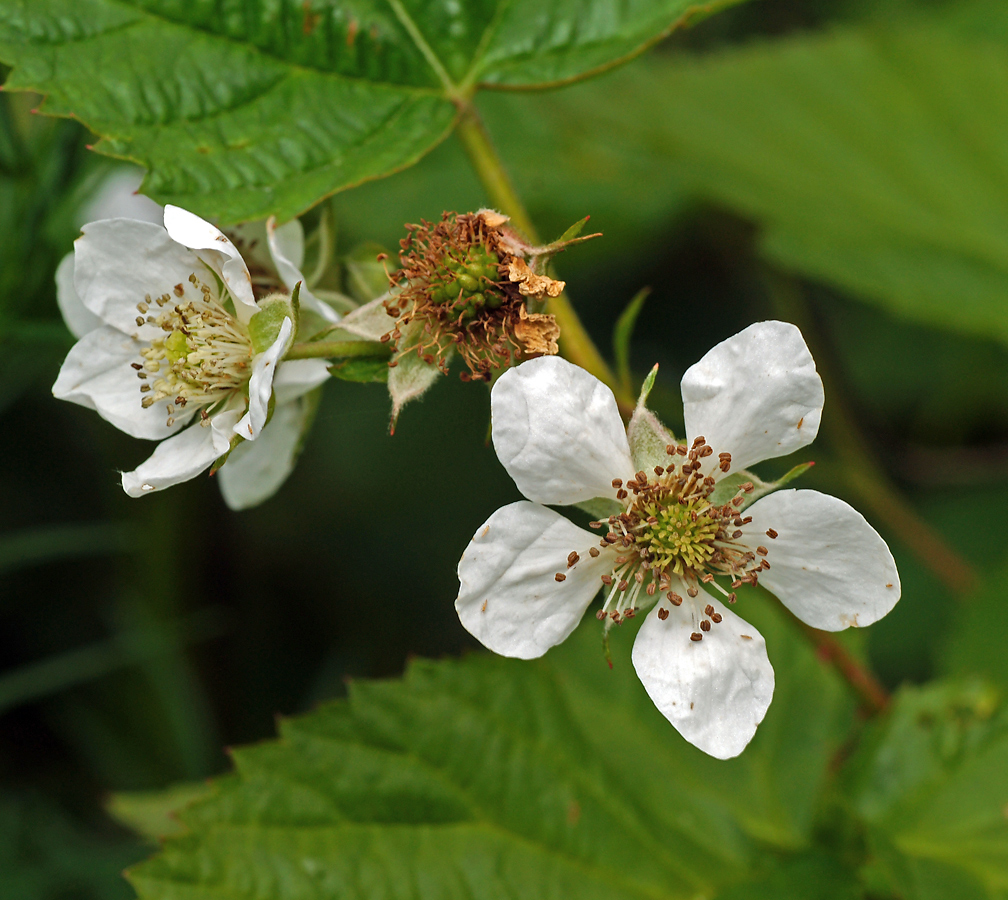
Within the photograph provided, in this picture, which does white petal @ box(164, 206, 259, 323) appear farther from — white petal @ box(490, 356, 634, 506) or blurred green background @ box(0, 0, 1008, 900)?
blurred green background @ box(0, 0, 1008, 900)

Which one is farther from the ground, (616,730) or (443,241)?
(443,241)

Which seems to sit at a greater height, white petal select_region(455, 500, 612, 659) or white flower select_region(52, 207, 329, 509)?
white flower select_region(52, 207, 329, 509)

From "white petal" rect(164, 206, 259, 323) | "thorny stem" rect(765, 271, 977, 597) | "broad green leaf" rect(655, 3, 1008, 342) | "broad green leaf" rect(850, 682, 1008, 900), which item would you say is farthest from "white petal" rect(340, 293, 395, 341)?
"thorny stem" rect(765, 271, 977, 597)

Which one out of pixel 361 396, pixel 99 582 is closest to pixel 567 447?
pixel 361 396

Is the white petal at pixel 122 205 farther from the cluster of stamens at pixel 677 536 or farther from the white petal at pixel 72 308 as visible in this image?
the cluster of stamens at pixel 677 536

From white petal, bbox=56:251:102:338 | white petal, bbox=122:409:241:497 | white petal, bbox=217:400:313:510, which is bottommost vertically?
white petal, bbox=217:400:313:510

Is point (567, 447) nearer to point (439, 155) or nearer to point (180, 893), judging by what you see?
point (180, 893)

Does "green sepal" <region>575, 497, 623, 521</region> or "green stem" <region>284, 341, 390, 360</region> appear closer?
"green stem" <region>284, 341, 390, 360</region>

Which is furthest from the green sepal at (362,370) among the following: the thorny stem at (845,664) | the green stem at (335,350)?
the thorny stem at (845,664)
